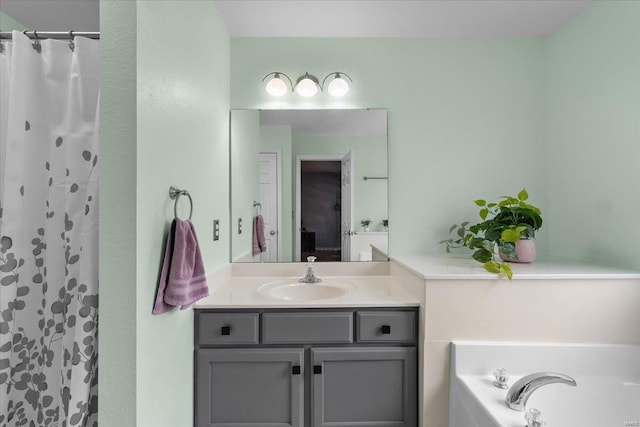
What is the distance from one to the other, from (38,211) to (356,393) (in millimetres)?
1543

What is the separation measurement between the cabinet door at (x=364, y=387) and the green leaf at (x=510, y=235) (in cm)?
75

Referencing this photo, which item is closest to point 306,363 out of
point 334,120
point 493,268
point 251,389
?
point 251,389

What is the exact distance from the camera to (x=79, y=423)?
3.54ft

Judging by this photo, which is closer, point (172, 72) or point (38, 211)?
point (38, 211)

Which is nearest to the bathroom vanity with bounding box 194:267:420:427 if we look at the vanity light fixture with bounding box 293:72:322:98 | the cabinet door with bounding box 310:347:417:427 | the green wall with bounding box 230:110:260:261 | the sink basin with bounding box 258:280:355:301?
the cabinet door with bounding box 310:347:417:427

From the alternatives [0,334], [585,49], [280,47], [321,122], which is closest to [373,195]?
[321,122]

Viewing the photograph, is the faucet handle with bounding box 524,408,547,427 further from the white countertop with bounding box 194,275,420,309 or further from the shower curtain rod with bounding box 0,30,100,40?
the shower curtain rod with bounding box 0,30,100,40

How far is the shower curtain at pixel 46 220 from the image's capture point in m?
1.12

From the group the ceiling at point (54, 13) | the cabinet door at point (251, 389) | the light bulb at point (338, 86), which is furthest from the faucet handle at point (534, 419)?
the ceiling at point (54, 13)

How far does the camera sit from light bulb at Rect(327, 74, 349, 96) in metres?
2.06

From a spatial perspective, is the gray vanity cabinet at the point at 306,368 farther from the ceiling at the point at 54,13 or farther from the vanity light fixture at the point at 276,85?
the ceiling at the point at 54,13

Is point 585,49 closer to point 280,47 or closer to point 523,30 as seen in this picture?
point 523,30

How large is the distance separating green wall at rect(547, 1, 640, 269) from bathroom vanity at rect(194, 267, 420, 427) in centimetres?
119

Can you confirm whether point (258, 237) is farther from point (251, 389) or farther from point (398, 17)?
point (398, 17)
